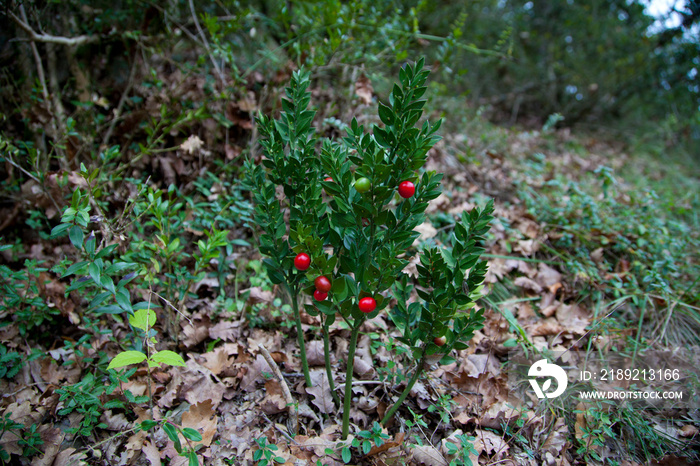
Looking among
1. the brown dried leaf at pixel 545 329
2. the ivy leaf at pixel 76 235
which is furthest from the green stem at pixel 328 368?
the brown dried leaf at pixel 545 329

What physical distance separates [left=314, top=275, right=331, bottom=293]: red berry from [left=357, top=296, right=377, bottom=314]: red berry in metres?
0.12

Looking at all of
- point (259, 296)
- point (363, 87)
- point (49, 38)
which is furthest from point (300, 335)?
point (49, 38)

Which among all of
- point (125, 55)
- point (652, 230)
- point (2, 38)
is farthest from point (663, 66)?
point (2, 38)

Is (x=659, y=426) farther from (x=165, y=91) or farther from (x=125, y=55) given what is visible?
(x=125, y=55)

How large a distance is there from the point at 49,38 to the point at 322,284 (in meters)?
2.61

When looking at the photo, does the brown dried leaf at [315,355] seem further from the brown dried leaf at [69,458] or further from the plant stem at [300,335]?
the brown dried leaf at [69,458]

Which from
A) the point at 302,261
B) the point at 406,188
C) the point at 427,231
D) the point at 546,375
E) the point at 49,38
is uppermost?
the point at 49,38

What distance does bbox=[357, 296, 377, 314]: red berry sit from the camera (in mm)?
1265

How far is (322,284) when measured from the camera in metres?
1.28

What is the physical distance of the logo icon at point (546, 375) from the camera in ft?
6.26

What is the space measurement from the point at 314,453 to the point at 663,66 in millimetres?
7390

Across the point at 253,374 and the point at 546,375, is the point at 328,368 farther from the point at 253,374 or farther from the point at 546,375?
the point at 546,375

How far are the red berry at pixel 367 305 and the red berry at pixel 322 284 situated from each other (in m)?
0.12

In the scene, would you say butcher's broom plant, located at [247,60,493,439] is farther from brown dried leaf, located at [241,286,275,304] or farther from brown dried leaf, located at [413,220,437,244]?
brown dried leaf, located at [413,220,437,244]
